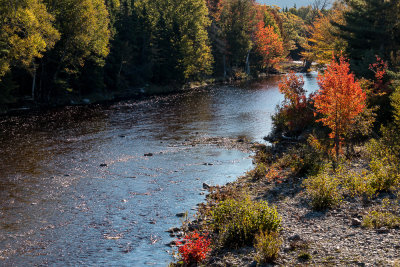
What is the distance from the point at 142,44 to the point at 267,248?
200 ft

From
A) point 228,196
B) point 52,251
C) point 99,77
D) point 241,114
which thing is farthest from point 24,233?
point 99,77

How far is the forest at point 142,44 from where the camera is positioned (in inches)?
1444

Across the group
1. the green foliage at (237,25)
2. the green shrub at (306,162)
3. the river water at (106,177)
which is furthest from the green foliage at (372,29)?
the green foliage at (237,25)

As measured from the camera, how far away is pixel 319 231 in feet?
42.8

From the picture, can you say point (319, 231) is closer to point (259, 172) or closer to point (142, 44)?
point (259, 172)

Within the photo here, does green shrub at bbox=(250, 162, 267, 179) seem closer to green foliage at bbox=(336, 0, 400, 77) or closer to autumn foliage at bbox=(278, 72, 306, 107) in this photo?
autumn foliage at bbox=(278, 72, 306, 107)

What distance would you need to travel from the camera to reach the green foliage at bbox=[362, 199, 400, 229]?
12.5 meters

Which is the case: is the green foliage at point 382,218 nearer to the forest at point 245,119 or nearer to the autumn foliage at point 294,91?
the forest at point 245,119

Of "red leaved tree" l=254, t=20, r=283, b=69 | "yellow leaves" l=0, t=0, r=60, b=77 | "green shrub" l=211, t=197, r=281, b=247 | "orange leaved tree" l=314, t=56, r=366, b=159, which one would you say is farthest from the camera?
"red leaved tree" l=254, t=20, r=283, b=69

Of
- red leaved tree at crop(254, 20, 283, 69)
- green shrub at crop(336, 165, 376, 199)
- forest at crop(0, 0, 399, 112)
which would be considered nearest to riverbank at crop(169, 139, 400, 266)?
green shrub at crop(336, 165, 376, 199)

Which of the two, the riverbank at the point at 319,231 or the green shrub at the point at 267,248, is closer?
the riverbank at the point at 319,231

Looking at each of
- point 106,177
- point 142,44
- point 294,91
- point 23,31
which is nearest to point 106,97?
point 142,44

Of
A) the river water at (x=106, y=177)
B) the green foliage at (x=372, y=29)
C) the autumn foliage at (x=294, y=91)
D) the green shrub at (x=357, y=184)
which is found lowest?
the river water at (x=106, y=177)

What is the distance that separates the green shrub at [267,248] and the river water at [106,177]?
10.6 ft
